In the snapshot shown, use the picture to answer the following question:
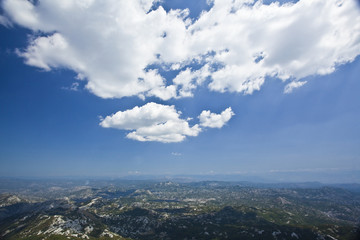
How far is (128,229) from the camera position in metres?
186

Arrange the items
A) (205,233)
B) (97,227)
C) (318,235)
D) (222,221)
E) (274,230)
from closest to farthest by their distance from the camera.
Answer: (318,235) < (274,230) < (205,233) < (97,227) < (222,221)

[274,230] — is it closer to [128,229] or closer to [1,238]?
[128,229]

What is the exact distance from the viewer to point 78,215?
19625 cm

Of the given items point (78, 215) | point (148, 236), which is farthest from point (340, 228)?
point (78, 215)

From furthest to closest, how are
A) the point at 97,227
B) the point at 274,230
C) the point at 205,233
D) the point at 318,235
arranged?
the point at 97,227 < the point at 205,233 < the point at 274,230 < the point at 318,235

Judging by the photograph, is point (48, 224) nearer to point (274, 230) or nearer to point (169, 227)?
point (169, 227)

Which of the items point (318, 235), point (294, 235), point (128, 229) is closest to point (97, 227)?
point (128, 229)

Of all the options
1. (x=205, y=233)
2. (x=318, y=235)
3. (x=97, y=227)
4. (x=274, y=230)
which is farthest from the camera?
(x=97, y=227)

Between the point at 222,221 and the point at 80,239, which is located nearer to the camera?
the point at 80,239

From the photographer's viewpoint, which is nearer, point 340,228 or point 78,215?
point 340,228

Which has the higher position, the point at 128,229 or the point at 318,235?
the point at 318,235

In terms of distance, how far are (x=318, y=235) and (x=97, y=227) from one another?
578 ft

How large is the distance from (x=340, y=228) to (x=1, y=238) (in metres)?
261

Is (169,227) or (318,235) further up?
(318,235)
